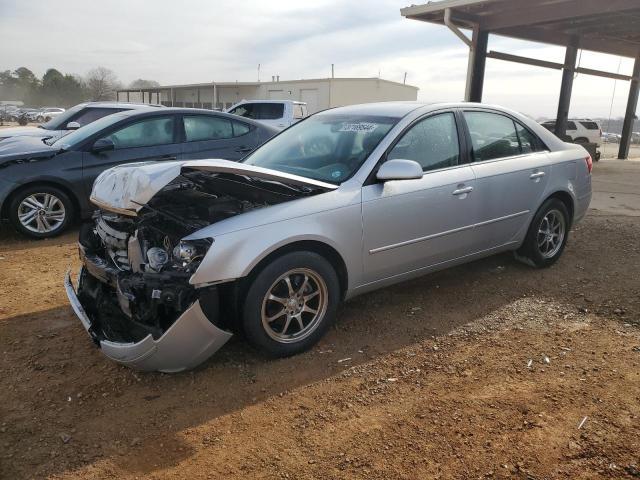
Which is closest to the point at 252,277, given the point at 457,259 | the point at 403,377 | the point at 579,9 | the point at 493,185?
the point at 403,377

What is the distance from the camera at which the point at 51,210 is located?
6.16m

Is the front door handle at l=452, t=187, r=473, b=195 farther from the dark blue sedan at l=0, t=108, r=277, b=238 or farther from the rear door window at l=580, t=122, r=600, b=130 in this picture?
the rear door window at l=580, t=122, r=600, b=130

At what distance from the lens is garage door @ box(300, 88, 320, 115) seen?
121ft

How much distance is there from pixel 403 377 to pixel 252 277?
3.68 feet

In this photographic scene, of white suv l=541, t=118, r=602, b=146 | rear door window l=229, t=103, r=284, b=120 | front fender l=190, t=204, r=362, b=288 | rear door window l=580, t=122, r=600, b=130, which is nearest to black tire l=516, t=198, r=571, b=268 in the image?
front fender l=190, t=204, r=362, b=288

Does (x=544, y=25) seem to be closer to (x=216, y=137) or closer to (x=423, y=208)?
(x=216, y=137)

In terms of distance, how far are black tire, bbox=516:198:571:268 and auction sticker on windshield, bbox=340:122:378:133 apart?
1.96 meters

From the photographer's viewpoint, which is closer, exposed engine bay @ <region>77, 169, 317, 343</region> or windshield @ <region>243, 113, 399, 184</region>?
exposed engine bay @ <region>77, 169, 317, 343</region>

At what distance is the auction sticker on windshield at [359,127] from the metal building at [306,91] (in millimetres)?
31589

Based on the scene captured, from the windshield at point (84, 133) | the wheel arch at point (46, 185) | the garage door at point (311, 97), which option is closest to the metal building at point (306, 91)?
the garage door at point (311, 97)

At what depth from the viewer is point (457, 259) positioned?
433cm

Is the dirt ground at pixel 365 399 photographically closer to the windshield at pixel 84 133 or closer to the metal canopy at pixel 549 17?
the windshield at pixel 84 133

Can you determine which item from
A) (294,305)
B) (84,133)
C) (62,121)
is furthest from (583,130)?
(294,305)

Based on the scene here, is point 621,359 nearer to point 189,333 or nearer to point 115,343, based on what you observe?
point 189,333
